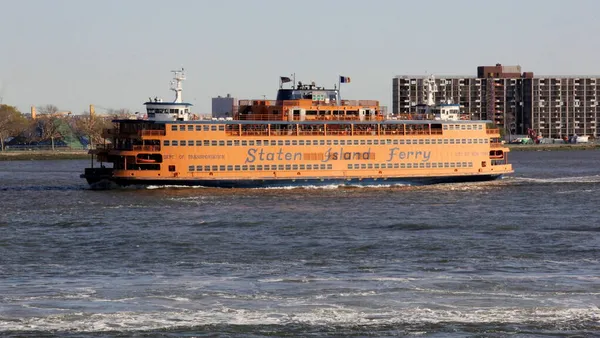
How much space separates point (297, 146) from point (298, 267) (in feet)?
113

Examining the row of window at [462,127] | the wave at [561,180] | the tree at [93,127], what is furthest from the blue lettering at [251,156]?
the tree at [93,127]

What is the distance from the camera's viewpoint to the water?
27422 mm

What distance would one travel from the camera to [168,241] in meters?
42.3

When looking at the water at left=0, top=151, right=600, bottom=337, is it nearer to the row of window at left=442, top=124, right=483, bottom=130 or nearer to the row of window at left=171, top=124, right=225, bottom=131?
the row of window at left=171, top=124, right=225, bottom=131

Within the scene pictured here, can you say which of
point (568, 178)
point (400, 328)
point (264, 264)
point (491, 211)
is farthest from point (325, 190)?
point (400, 328)

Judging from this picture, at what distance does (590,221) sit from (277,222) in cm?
1290

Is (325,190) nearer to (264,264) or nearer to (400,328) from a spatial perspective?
(264,264)

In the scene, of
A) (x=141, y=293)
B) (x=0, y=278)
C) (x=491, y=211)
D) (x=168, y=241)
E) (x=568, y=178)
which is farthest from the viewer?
(x=568, y=178)

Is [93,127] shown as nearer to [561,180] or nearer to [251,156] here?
[561,180]

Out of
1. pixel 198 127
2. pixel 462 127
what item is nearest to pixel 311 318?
pixel 198 127

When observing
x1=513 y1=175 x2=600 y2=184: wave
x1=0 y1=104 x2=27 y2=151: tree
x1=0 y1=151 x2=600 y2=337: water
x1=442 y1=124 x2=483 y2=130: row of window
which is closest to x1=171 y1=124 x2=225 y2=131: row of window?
x1=0 y1=151 x2=600 y2=337: water

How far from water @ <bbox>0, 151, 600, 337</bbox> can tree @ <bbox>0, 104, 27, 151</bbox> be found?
102 meters

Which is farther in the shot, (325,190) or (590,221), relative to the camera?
(325,190)

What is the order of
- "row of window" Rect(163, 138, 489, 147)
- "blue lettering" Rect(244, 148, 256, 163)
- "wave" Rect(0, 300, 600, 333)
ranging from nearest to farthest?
"wave" Rect(0, 300, 600, 333) < "row of window" Rect(163, 138, 489, 147) < "blue lettering" Rect(244, 148, 256, 163)
